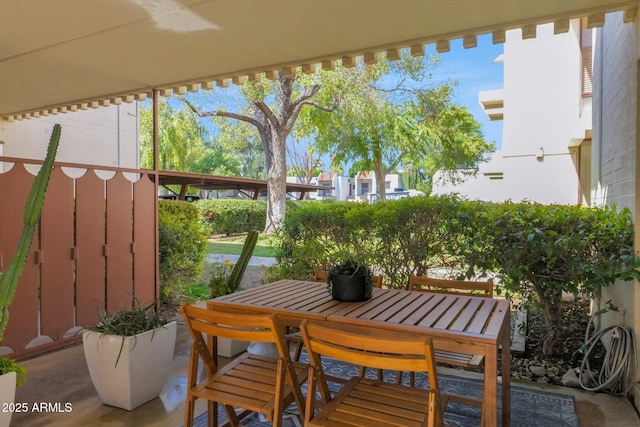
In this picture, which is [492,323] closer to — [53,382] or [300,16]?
[300,16]

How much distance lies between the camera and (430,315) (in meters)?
2.44

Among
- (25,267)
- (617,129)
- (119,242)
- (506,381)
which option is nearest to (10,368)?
(25,267)

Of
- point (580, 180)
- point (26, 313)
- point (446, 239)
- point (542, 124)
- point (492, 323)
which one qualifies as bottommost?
point (26, 313)

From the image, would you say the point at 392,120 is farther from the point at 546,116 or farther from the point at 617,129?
the point at 617,129

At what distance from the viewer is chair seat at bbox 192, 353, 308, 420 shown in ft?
6.89

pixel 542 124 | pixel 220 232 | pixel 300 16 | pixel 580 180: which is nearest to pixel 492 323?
pixel 300 16

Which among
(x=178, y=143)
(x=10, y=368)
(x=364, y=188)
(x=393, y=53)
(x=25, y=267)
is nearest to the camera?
(x=10, y=368)

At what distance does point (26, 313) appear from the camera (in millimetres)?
3826

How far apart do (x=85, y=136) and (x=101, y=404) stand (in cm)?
515

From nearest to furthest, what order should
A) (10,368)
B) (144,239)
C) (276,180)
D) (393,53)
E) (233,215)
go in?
(10,368)
(393,53)
(144,239)
(276,180)
(233,215)

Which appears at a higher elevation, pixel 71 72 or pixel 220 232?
pixel 71 72

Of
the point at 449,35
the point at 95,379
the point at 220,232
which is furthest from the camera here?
the point at 220,232

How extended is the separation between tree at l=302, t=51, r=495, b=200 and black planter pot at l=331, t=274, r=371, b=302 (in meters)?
10.9

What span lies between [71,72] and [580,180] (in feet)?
32.5
